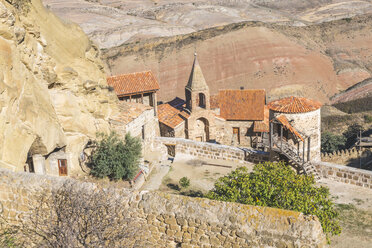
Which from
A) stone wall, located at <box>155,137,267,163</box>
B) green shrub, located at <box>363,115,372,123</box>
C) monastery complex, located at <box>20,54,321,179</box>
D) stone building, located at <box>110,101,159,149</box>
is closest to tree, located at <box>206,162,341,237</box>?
monastery complex, located at <box>20,54,321,179</box>

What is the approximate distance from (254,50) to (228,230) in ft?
196

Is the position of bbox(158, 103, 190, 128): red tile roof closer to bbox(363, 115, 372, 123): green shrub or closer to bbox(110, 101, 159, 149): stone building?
bbox(110, 101, 159, 149): stone building

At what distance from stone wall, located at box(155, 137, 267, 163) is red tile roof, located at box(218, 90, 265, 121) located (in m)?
10.0

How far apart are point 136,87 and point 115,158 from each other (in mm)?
10353

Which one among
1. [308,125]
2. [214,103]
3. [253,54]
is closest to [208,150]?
[308,125]

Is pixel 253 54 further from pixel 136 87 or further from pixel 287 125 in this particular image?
pixel 287 125

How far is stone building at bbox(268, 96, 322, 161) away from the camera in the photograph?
2311 centimetres

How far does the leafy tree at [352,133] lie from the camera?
4018 cm

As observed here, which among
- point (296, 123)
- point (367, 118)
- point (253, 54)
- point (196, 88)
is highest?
point (253, 54)

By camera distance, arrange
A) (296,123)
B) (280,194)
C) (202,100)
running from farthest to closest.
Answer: (202,100) → (296,123) → (280,194)

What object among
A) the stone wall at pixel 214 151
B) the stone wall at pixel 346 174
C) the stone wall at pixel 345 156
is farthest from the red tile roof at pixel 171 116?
the stone wall at pixel 346 174

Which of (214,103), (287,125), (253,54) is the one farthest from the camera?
(253,54)

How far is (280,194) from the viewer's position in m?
13.1

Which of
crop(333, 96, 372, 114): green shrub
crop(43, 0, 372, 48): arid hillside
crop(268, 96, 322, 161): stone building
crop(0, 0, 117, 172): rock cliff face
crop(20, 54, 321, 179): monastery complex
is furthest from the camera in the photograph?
crop(43, 0, 372, 48): arid hillside
